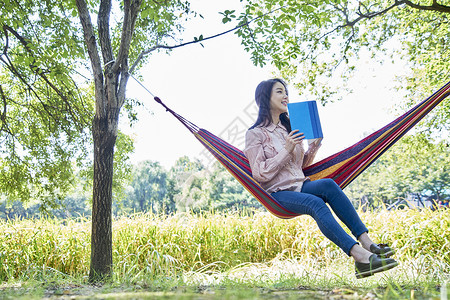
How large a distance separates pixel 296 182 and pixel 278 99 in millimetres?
514

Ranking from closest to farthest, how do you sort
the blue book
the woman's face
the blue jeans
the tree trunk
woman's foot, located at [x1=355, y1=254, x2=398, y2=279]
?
1. woman's foot, located at [x1=355, y1=254, x2=398, y2=279]
2. the blue jeans
3. the blue book
4. the woman's face
5. the tree trunk

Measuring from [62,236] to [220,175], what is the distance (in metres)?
21.5

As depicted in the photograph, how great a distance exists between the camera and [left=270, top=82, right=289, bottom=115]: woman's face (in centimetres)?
221

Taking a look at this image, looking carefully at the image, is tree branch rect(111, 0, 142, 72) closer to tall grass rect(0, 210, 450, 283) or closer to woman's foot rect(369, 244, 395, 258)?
tall grass rect(0, 210, 450, 283)

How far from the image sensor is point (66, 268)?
3.35 metres

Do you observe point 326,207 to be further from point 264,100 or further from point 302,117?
point 264,100

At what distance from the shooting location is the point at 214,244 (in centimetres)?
360

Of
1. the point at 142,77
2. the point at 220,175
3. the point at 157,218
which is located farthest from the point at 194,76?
the point at 157,218

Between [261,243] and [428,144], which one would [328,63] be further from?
[261,243]

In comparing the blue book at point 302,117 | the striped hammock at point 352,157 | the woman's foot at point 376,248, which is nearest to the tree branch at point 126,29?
the striped hammock at point 352,157

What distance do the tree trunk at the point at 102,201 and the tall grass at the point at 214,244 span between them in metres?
0.47

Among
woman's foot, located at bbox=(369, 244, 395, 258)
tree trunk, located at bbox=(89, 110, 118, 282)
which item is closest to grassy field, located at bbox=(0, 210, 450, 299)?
tree trunk, located at bbox=(89, 110, 118, 282)

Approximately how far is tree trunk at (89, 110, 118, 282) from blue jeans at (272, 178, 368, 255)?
1264mm

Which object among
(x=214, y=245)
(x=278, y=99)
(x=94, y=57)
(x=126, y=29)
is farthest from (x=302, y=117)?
(x=214, y=245)
